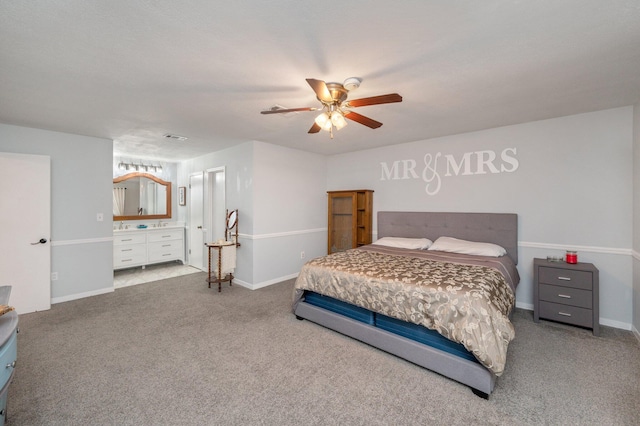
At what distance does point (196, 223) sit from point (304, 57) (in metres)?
4.95

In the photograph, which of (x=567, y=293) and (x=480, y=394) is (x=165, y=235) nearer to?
(x=480, y=394)

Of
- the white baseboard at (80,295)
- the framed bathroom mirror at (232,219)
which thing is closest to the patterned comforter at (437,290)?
the framed bathroom mirror at (232,219)

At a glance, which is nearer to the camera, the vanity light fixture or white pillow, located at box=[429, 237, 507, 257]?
white pillow, located at box=[429, 237, 507, 257]

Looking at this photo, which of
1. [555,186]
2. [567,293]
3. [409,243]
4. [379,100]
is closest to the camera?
[379,100]

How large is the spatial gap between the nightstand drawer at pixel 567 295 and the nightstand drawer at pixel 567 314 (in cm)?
5

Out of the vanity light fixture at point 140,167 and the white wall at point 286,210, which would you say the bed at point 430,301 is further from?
the vanity light fixture at point 140,167

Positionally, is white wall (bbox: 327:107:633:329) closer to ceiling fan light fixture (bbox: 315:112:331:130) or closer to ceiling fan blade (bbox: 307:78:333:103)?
ceiling fan light fixture (bbox: 315:112:331:130)

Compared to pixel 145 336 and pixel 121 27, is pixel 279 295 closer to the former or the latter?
pixel 145 336

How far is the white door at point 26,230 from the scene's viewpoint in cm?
344

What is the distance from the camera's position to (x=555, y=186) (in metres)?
3.41

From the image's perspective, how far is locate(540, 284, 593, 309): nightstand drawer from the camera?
289cm

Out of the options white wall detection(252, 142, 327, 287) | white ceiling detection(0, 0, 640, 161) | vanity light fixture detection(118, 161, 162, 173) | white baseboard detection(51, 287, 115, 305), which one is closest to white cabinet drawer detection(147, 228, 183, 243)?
vanity light fixture detection(118, 161, 162, 173)

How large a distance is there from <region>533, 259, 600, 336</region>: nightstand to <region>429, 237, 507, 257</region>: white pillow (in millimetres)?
419

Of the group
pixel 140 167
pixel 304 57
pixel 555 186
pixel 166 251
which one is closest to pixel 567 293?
pixel 555 186
